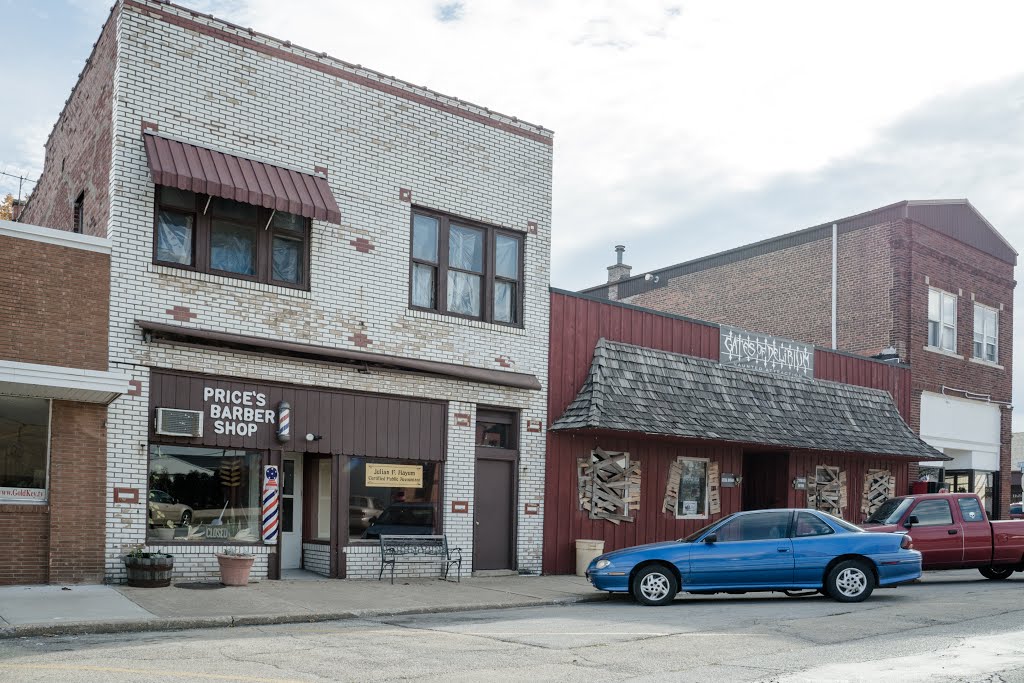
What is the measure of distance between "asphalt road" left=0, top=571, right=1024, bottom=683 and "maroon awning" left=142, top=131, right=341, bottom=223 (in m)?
6.34

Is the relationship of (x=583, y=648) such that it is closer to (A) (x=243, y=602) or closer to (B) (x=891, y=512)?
(A) (x=243, y=602)

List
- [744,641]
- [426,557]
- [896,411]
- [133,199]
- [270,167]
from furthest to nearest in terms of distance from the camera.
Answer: [896,411] < [426,557] < [270,167] < [133,199] < [744,641]

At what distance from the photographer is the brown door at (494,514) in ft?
61.8

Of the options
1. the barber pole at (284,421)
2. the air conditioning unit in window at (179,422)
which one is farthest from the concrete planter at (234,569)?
the barber pole at (284,421)

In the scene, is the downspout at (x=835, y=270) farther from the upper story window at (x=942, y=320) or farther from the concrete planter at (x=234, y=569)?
the concrete planter at (x=234, y=569)

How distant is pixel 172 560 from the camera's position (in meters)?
14.6

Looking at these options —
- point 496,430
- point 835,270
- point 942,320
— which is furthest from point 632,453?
point 942,320

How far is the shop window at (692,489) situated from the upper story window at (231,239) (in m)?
9.21

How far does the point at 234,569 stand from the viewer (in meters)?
15.0

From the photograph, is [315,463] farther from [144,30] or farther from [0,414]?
[144,30]

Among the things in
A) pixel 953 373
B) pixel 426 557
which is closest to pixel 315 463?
pixel 426 557

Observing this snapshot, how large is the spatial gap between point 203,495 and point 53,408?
2.49m

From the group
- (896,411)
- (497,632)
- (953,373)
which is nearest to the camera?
(497,632)

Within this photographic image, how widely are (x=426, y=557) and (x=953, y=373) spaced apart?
18615 millimetres
